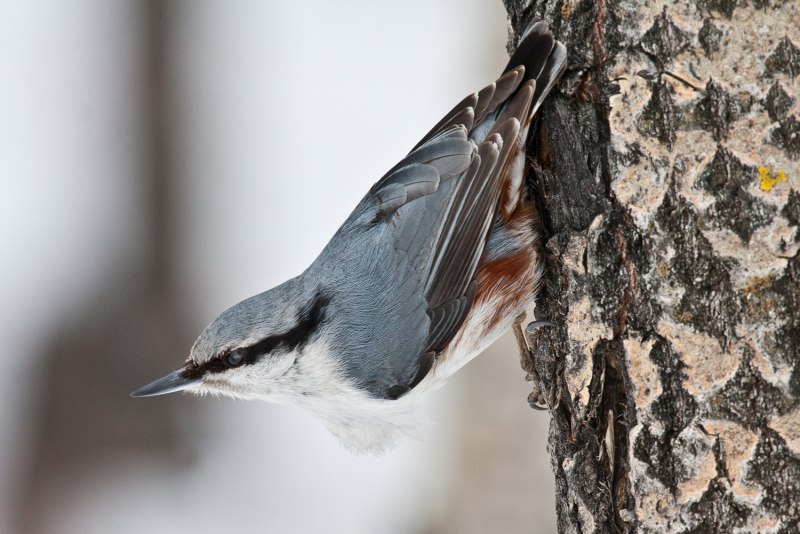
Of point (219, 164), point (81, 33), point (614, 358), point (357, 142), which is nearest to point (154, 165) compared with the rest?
point (219, 164)

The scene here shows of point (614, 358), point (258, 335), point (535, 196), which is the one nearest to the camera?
point (614, 358)

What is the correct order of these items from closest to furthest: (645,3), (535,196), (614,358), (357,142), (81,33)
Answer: (645,3)
(614,358)
(535,196)
(81,33)
(357,142)

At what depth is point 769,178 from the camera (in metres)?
1.27

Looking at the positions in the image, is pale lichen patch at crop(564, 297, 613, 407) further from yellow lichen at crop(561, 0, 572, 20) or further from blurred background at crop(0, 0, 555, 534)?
blurred background at crop(0, 0, 555, 534)

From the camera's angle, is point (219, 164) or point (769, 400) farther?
point (219, 164)

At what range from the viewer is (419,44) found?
4.05 meters

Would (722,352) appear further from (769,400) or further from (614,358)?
(614,358)

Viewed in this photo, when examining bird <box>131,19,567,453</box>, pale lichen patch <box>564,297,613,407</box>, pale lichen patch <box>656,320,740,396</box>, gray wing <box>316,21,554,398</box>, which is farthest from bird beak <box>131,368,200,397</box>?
pale lichen patch <box>656,320,740,396</box>

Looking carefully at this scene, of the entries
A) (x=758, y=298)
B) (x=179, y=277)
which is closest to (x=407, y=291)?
(x=758, y=298)

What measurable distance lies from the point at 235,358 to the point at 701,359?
117 centimetres

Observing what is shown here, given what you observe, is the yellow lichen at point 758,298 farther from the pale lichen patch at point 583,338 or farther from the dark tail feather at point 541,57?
the dark tail feather at point 541,57

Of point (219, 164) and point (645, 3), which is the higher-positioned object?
point (645, 3)

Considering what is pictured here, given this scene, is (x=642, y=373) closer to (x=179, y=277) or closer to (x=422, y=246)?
(x=422, y=246)

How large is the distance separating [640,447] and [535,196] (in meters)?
0.66
